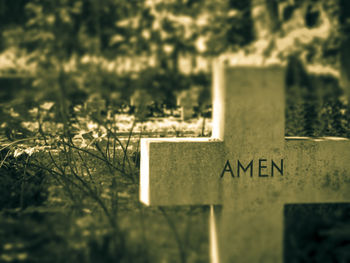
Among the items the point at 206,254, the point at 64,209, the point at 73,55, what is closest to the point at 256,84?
the point at 206,254

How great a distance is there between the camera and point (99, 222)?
3486 mm

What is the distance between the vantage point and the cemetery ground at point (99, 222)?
2.62 metres

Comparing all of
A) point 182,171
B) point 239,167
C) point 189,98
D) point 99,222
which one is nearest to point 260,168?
point 239,167

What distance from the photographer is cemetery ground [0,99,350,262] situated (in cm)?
262

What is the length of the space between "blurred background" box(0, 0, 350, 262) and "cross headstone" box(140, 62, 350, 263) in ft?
3.91

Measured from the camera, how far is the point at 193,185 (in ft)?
9.27

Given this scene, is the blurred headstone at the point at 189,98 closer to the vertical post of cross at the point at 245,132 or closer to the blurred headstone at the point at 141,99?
the blurred headstone at the point at 141,99

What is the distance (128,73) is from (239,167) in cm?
217

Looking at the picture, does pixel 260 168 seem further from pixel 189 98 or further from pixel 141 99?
pixel 189 98

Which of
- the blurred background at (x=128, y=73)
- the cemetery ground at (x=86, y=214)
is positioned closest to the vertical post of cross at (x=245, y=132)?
the cemetery ground at (x=86, y=214)

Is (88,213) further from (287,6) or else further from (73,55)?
(287,6)

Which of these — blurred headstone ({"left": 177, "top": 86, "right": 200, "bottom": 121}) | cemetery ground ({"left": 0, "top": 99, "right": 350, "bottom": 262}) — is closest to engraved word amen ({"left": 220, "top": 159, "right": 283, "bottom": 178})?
cemetery ground ({"left": 0, "top": 99, "right": 350, "bottom": 262})

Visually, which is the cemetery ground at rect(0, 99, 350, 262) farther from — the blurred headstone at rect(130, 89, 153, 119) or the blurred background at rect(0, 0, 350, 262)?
the blurred headstone at rect(130, 89, 153, 119)

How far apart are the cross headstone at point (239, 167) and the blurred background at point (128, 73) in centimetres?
119
